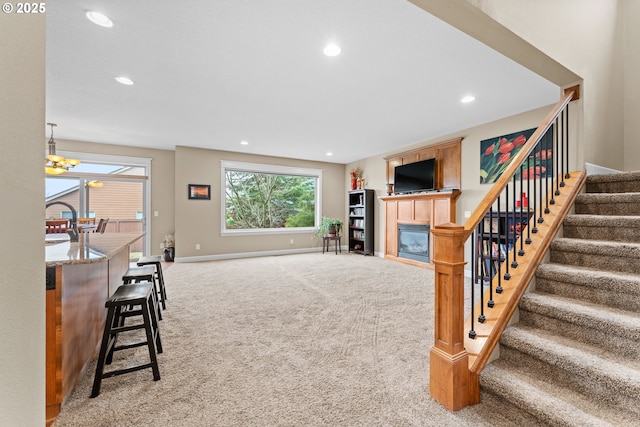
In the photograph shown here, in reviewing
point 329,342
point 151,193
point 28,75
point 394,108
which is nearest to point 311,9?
point 28,75

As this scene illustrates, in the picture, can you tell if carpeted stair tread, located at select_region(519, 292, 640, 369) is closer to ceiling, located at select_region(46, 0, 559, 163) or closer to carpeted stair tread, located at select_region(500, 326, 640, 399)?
carpeted stair tread, located at select_region(500, 326, 640, 399)

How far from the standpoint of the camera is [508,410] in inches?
57.7

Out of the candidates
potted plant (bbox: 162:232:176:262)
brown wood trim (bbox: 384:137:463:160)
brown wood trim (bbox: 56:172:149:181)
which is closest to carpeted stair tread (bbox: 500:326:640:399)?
brown wood trim (bbox: 384:137:463:160)

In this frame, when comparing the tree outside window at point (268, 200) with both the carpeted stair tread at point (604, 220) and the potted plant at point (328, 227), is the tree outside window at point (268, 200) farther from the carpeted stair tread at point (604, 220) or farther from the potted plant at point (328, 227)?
the carpeted stair tread at point (604, 220)

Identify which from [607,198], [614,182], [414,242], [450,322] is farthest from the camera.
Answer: [414,242]

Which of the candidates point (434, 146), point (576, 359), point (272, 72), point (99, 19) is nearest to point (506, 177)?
point (576, 359)

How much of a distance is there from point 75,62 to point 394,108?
3.60m

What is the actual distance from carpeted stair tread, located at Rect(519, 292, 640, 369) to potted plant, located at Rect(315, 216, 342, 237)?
5.48 metres

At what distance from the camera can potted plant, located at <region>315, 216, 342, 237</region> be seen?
7199mm

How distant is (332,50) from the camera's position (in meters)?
2.46

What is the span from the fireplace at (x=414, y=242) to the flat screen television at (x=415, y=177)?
0.77 metres

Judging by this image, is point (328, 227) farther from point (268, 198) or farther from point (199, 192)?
point (199, 192)

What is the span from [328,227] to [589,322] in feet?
19.1

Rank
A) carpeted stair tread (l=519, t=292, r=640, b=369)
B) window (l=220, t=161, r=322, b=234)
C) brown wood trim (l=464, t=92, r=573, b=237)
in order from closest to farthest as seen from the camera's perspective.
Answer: carpeted stair tread (l=519, t=292, r=640, b=369), brown wood trim (l=464, t=92, r=573, b=237), window (l=220, t=161, r=322, b=234)
